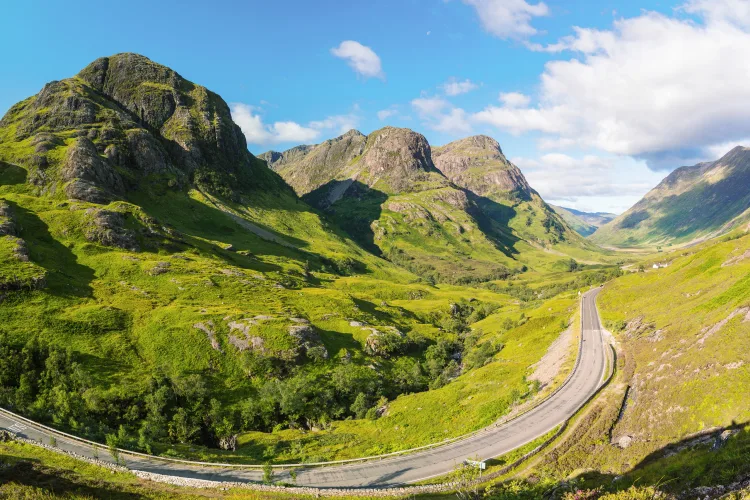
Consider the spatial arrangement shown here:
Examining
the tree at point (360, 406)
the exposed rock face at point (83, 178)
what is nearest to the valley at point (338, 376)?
the tree at point (360, 406)

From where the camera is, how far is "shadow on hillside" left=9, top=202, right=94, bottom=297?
99500mm

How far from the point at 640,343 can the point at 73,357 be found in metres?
114

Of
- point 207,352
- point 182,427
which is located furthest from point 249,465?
point 207,352

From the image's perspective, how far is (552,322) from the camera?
Answer: 109 m

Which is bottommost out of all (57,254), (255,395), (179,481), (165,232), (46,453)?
(255,395)

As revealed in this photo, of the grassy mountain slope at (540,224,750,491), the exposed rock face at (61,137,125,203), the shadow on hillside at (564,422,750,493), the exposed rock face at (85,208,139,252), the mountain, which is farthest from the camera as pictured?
the exposed rock face at (61,137,125,203)

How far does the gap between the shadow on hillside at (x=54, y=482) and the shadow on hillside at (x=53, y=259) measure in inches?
3314

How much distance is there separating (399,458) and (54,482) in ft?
117

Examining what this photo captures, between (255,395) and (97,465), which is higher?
(97,465)

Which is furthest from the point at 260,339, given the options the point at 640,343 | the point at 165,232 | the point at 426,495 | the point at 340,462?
the point at 165,232

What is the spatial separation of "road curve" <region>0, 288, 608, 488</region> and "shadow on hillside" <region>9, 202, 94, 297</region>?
64.3m

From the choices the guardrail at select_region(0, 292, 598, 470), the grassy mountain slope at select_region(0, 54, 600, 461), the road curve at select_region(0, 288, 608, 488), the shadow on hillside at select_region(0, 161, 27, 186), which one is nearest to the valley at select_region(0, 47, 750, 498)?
the road curve at select_region(0, 288, 608, 488)

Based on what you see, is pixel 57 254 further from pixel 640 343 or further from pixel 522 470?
pixel 640 343

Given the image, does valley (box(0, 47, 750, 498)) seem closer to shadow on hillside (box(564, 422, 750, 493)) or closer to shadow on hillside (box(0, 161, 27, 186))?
shadow on hillside (box(564, 422, 750, 493))
